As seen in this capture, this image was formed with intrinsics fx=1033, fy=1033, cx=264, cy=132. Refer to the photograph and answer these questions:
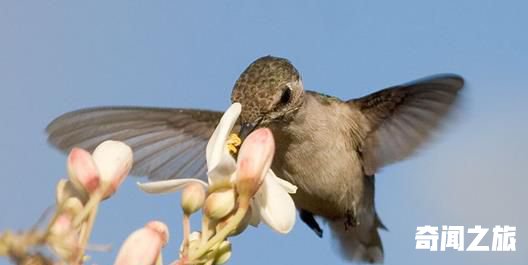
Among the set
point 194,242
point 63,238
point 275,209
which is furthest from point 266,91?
point 63,238

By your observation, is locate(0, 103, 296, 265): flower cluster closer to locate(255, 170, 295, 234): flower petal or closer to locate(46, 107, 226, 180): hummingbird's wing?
locate(255, 170, 295, 234): flower petal

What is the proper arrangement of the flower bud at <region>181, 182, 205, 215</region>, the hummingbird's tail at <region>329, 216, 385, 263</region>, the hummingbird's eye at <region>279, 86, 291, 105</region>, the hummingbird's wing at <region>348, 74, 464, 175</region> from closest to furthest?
1. the flower bud at <region>181, 182, 205, 215</region>
2. the hummingbird's eye at <region>279, 86, 291, 105</region>
3. the hummingbird's wing at <region>348, 74, 464, 175</region>
4. the hummingbird's tail at <region>329, 216, 385, 263</region>

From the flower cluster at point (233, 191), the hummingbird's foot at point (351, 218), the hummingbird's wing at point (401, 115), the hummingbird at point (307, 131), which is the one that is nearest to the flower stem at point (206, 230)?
the flower cluster at point (233, 191)

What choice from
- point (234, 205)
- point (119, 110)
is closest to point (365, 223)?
point (119, 110)

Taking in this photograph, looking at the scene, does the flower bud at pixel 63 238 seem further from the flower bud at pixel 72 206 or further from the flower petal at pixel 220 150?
the flower petal at pixel 220 150

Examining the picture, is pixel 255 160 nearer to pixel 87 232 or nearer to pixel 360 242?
pixel 87 232

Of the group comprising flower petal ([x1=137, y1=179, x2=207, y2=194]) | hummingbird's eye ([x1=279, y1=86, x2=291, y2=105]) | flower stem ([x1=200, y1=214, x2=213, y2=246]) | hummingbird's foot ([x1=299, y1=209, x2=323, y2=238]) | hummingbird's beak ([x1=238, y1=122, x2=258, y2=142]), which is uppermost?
flower petal ([x1=137, y1=179, x2=207, y2=194])

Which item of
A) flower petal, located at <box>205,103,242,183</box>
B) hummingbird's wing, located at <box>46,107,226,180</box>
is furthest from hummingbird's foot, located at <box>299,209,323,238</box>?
flower petal, located at <box>205,103,242,183</box>
